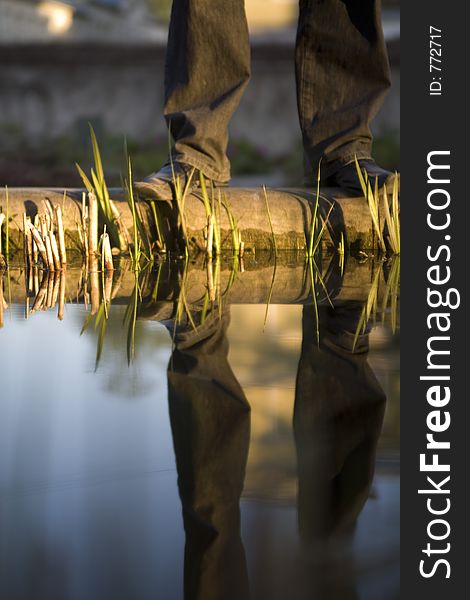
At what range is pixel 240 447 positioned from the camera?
3.17 feet

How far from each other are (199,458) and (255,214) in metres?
1.96

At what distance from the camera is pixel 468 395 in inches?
42.9

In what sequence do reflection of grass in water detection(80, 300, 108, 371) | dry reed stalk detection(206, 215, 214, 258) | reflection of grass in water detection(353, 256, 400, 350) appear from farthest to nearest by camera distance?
dry reed stalk detection(206, 215, 214, 258), reflection of grass in water detection(353, 256, 400, 350), reflection of grass in water detection(80, 300, 108, 371)

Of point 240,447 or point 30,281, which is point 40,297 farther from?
point 240,447

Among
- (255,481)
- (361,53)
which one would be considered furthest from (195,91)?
(255,481)

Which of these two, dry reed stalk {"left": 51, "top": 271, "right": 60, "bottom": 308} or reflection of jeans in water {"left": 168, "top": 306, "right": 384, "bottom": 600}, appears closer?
reflection of jeans in water {"left": 168, "top": 306, "right": 384, "bottom": 600}

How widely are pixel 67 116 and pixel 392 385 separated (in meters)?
12.8

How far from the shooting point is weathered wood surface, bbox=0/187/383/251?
2.73m

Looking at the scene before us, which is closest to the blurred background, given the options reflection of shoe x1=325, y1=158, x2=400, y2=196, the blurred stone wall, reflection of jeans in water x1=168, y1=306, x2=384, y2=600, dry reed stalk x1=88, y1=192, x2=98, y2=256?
the blurred stone wall

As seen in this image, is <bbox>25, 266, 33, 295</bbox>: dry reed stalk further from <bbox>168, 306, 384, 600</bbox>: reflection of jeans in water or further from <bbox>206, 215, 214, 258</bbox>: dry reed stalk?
<bbox>168, 306, 384, 600</bbox>: reflection of jeans in water

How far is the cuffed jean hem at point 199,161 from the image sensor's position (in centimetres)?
263

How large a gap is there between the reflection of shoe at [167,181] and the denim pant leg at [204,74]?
0.09 ft

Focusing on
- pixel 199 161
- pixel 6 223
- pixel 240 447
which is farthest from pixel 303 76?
pixel 240 447

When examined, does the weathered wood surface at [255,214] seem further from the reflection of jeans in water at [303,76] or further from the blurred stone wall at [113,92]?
the blurred stone wall at [113,92]
